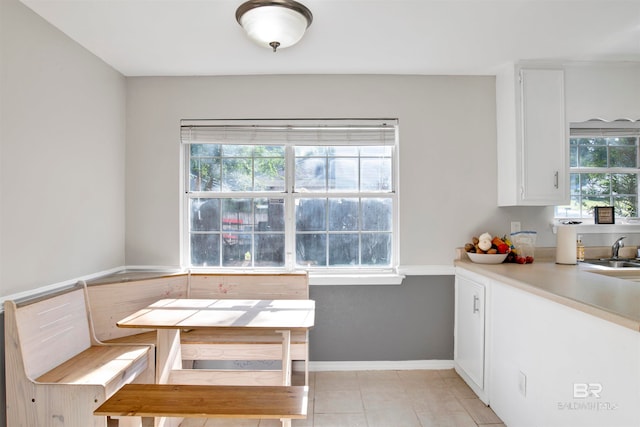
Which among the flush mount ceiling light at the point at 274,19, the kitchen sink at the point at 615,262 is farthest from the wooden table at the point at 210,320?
the kitchen sink at the point at 615,262

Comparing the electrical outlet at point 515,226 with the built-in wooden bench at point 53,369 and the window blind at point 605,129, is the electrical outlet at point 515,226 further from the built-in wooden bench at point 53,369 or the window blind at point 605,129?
the built-in wooden bench at point 53,369

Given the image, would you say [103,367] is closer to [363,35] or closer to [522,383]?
[522,383]

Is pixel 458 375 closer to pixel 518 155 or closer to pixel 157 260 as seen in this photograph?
pixel 518 155

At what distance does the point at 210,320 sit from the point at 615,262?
302cm

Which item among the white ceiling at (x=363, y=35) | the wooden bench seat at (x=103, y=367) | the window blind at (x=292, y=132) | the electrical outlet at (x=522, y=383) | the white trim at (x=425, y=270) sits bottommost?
the electrical outlet at (x=522, y=383)

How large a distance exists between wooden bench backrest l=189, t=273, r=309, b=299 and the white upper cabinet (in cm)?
180

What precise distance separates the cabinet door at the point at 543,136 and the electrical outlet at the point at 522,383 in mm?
1311

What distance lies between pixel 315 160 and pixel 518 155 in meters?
1.59

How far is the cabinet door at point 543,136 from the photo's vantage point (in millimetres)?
2641

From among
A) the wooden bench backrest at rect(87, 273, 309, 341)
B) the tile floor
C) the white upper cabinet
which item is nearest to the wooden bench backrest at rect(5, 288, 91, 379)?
the wooden bench backrest at rect(87, 273, 309, 341)

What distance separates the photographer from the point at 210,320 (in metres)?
1.83

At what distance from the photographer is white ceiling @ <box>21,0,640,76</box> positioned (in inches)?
77.2

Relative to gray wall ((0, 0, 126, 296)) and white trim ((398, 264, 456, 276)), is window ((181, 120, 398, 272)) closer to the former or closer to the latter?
white trim ((398, 264, 456, 276))

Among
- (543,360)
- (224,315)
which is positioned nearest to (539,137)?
(543,360)
